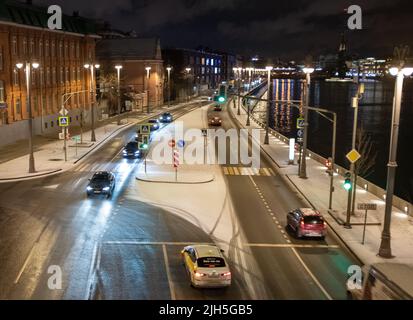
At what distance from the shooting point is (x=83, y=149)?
51.7 meters

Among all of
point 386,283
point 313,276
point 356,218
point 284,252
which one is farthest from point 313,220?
point 386,283

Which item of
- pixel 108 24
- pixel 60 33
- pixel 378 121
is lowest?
pixel 378 121

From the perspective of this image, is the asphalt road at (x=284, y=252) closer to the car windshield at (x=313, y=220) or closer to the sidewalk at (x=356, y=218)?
the sidewalk at (x=356, y=218)

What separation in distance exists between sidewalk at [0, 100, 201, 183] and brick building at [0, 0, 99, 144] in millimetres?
3220

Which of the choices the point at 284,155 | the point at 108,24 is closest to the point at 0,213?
the point at 284,155

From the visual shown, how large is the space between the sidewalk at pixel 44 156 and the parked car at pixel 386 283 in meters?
28.9

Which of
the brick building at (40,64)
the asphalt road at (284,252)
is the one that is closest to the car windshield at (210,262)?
the asphalt road at (284,252)

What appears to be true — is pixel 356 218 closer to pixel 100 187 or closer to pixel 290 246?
pixel 290 246

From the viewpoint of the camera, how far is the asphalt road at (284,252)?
63.0ft

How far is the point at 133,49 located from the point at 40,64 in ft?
187

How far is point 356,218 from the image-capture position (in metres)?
29.0

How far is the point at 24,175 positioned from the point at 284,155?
24271 millimetres
